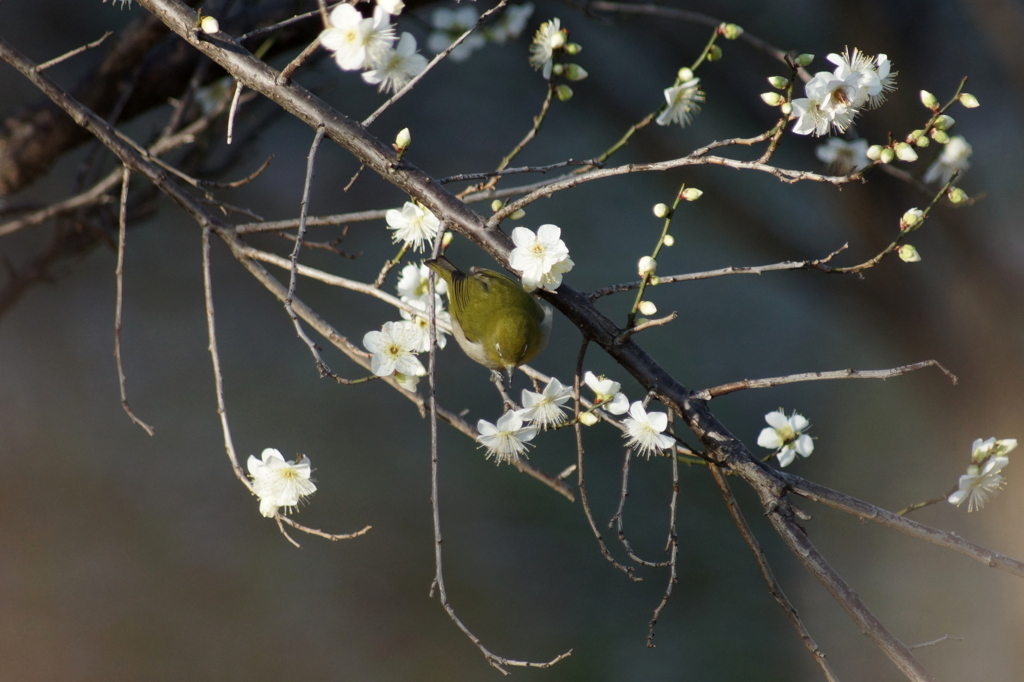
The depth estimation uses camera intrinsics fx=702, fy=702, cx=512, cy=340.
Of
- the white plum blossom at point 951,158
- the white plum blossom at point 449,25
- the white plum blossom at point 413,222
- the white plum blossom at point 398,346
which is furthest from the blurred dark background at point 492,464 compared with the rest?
the white plum blossom at point 398,346

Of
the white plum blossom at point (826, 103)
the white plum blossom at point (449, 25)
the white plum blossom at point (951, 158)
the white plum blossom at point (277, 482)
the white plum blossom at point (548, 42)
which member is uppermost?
the white plum blossom at point (449, 25)

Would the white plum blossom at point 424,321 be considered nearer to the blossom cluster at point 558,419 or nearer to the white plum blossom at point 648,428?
the blossom cluster at point 558,419

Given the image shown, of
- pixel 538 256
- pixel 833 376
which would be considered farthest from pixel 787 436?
pixel 538 256

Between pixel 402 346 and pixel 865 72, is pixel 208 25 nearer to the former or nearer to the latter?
pixel 402 346

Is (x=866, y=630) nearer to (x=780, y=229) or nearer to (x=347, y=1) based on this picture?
(x=347, y=1)

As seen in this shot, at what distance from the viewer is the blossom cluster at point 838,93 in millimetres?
692

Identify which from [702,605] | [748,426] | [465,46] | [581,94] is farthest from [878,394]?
[465,46]

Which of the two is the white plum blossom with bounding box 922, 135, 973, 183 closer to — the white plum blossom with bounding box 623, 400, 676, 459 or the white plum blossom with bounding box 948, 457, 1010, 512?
the white plum blossom with bounding box 948, 457, 1010, 512

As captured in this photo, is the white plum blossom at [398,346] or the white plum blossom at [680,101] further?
the white plum blossom at [680,101]

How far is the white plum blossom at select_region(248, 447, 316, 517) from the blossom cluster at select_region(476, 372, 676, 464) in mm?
191

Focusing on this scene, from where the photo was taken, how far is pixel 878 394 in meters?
3.40

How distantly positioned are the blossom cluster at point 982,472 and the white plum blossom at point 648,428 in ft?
1.18

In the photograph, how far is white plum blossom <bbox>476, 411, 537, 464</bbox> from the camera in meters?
0.71

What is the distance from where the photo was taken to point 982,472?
31.8 inches
